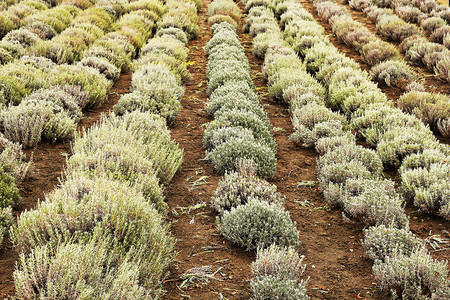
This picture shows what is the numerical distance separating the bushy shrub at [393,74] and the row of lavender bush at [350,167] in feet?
1.85

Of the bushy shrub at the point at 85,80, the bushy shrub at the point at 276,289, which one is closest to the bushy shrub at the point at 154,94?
the bushy shrub at the point at 85,80

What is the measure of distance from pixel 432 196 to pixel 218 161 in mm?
2692

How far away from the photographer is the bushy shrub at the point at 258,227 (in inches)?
157

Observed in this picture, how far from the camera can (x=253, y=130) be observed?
20.4 feet

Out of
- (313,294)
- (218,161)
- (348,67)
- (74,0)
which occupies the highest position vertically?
(74,0)

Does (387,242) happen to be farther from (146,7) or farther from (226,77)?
(146,7)

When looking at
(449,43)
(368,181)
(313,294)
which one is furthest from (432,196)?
(449,43)

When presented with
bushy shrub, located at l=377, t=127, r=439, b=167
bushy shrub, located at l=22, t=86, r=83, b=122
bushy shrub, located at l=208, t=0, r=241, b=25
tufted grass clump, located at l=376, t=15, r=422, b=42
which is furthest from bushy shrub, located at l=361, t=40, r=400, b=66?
bushy shrub, located at l=22, t=86, r=83, b=122

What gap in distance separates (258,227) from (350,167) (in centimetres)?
177

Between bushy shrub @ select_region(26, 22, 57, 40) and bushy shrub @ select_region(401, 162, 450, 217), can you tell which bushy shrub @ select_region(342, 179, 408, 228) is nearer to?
bushy shrub @ select_region(401, 162, 450, 217)

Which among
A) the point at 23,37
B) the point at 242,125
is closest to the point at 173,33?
the point at 23,37

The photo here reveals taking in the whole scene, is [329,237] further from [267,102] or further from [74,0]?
[74,0]

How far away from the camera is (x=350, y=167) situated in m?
5.15

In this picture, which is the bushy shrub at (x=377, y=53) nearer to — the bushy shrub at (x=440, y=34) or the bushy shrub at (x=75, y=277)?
the bushy shrub at (x=440, y=34)
